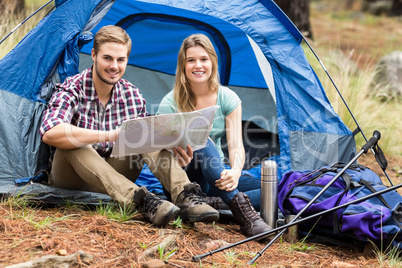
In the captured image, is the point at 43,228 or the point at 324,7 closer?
the point at 43,228

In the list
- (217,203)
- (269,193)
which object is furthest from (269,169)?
(217,203)

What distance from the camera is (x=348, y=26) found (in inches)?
428

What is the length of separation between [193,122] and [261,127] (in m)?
1.92

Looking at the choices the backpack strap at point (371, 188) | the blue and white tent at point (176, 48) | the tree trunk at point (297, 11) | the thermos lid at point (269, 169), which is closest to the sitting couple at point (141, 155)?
the thermos lid at point (269, 169)

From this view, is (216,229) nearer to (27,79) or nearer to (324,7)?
(27,79)

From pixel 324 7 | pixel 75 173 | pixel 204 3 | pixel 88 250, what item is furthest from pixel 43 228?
pixel 324 7

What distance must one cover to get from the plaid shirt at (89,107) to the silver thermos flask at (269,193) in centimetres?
80

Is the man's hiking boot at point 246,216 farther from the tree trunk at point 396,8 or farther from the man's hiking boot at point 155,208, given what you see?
the tree trunk at point 396,8

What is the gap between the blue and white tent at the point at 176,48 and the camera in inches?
104

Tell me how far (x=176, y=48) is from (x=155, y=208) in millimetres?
2020

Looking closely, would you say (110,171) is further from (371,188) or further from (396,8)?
(396,8)

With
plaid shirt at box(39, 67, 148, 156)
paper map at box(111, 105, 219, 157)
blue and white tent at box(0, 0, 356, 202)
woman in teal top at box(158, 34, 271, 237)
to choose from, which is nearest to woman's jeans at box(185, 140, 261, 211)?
woman in teal top at box(158, 34, 271, 237)

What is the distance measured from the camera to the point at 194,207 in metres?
2.27

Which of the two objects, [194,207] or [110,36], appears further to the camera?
[110,36]
